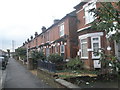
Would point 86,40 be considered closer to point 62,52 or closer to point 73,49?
point 73,49

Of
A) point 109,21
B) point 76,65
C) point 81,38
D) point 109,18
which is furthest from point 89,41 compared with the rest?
point 109,21

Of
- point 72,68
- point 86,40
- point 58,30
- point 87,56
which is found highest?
point 58,30

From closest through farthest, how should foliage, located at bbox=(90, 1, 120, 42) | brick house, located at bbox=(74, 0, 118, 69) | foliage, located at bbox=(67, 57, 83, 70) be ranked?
1. foliage, located at bbox=(90, 1, 120, 42)
2. brick house, located at bbox=(74, 0, 118, 69)
3. foliage, located at bbox=(67, 57, 83, 70)

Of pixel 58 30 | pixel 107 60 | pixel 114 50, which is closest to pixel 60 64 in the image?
pixel 114 50

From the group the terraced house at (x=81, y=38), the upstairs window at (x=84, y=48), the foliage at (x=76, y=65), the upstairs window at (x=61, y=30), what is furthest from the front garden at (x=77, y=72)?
the upstairs window at (x=61, y=30)

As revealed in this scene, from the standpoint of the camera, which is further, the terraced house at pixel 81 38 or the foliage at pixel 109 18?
the terraced house at pixel 81 38

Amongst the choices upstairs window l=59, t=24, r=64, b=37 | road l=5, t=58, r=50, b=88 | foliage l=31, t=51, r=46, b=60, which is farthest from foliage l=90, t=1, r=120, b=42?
upstairs window l=59, t=24, r=64, b=37

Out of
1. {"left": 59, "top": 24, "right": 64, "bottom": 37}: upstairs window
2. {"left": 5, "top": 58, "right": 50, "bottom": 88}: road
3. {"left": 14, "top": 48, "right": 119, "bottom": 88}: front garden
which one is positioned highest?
{"left": 59, "top": 24, "right": 64, "bottom": 37}: upstairs window

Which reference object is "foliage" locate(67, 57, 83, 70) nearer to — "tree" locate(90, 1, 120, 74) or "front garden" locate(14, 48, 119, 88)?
"front garden" locate(14, 48, 119, 88)

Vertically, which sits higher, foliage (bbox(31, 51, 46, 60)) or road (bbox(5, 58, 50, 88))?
foliage (bbox(31, 51, 46, 60))

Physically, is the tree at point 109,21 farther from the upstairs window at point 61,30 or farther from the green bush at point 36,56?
the upstairs window at point 61,30

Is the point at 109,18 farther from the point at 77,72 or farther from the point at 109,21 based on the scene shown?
the point at 77,72

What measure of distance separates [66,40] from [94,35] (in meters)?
6.54

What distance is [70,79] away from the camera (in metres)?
8.77
